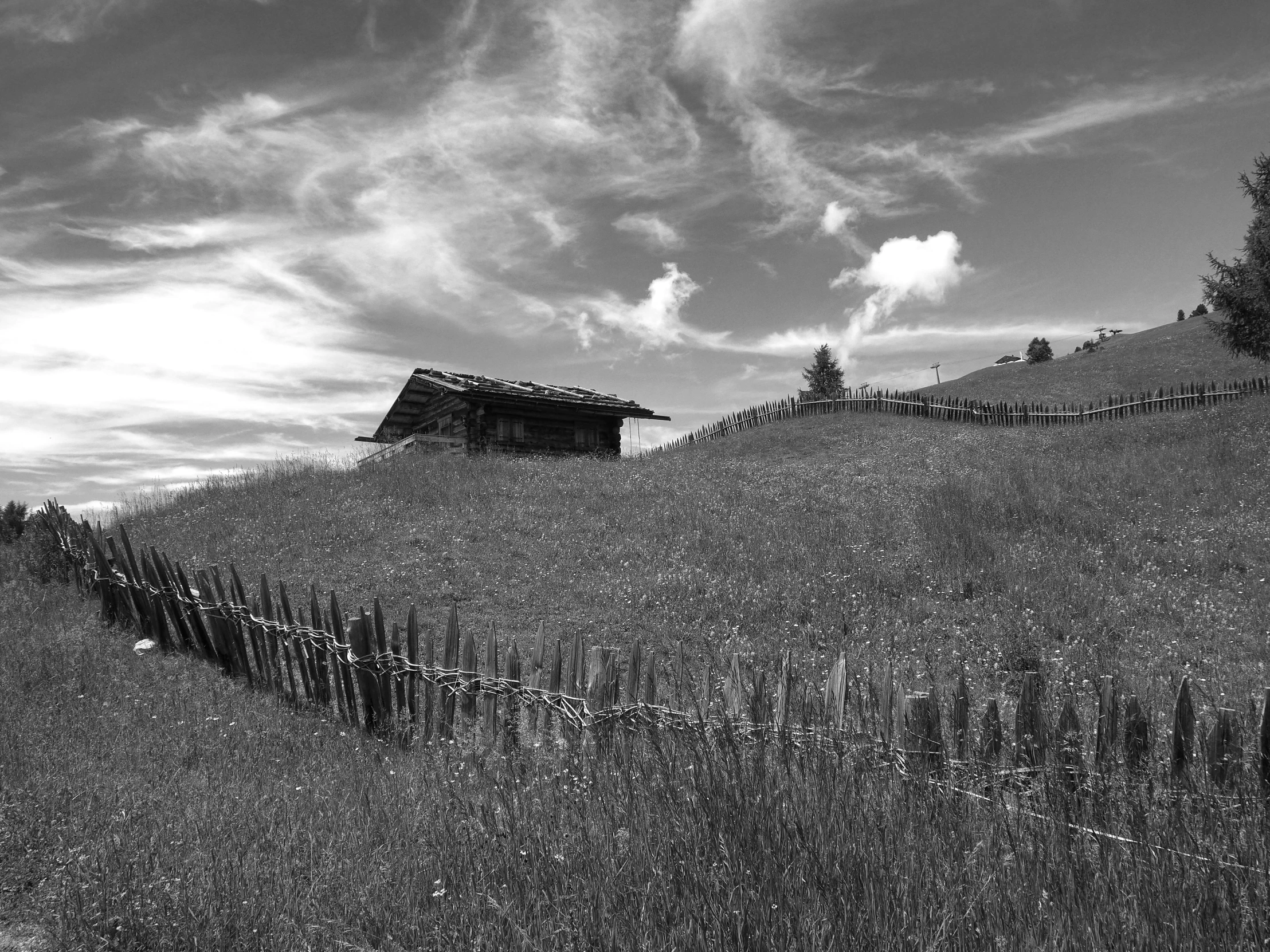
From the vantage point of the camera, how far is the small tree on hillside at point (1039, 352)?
77.4 meters

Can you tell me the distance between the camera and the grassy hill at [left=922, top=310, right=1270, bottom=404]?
4806 cm

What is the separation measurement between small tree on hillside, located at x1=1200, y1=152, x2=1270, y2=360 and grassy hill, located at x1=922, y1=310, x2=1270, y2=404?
51.4ft

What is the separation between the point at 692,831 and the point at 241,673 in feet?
29.0

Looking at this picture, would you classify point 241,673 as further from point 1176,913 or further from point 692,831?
point 1176,913

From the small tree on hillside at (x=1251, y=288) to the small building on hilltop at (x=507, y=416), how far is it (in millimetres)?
22411

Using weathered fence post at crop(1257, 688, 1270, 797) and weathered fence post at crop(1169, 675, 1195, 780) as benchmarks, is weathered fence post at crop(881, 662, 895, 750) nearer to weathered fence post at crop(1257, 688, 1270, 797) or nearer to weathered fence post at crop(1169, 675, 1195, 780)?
weathered fence post at crop(1169, 675, 1195, 780)

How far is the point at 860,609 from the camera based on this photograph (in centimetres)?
1219

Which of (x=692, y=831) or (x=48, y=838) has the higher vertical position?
(x=692, y=831)

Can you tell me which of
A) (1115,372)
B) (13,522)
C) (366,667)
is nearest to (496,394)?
(13,522)

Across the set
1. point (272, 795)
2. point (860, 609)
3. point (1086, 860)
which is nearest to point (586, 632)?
point (860, 609)

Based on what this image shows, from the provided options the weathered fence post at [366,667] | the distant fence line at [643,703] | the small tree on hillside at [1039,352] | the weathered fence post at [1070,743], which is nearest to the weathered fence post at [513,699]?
the distant fence line at [643,703]

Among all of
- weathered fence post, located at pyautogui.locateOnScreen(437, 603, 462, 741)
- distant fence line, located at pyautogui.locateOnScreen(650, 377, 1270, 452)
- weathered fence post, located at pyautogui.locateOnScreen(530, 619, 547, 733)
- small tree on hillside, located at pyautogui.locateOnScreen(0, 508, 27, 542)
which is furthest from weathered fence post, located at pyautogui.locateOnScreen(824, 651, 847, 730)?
distant fence line, located at pyautogui.locateOnScreen(650, 377, 1270, 452)

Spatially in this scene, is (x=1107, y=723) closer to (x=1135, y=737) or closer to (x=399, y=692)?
(x=1135, y=737)

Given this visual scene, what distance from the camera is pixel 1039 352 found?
255ft
